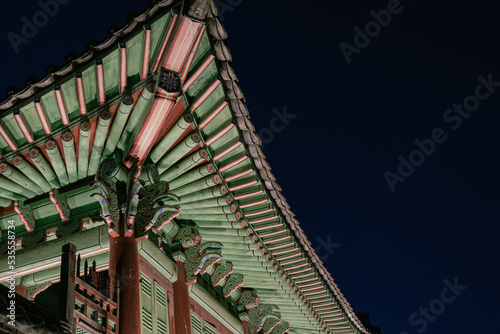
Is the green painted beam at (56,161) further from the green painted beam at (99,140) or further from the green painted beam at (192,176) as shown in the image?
the green painted beam at (192,176)

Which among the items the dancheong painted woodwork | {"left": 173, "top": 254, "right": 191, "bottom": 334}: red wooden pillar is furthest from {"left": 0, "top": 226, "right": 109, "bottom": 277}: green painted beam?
{"left": 173, "top": 254, "right": 191, "bottom": 334}: red wooden pillar

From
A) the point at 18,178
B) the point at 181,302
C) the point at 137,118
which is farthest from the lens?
the point at 181,302

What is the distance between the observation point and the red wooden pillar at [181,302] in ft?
32.1

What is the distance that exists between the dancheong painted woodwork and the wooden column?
0.05ft

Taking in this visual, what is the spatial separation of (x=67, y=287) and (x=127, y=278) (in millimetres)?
1707

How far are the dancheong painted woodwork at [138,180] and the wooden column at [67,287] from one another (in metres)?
0.02

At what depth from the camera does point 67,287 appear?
6332mm

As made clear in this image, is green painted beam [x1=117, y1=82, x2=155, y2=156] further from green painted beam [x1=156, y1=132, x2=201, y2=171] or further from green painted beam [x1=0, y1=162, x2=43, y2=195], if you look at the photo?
green painted beam [x1=0, y1=162, x2=43, y2=195]

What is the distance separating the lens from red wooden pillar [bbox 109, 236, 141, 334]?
7.60 metres

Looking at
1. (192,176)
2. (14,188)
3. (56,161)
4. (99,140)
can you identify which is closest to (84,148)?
(99,140)

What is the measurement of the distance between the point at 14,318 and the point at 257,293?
8605mm

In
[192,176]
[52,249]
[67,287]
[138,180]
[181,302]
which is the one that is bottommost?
[67,287]

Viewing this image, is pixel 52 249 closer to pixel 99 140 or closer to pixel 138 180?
pixel 138 180

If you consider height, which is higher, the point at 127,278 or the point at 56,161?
the point at 56,161
